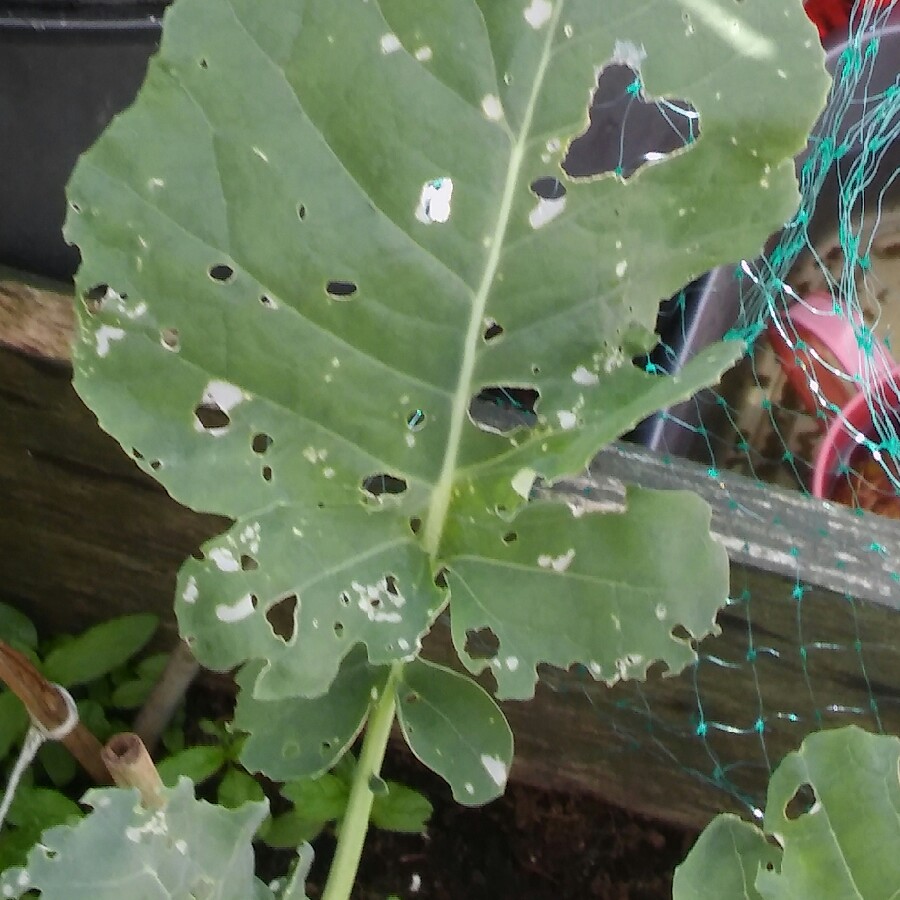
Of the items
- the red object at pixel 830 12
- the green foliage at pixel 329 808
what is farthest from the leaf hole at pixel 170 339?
the red object at pixel 830 12

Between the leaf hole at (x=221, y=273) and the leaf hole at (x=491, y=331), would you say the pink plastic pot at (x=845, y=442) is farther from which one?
the leaf hole at (x=221, y=273)

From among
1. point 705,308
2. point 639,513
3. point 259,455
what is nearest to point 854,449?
point 705,308

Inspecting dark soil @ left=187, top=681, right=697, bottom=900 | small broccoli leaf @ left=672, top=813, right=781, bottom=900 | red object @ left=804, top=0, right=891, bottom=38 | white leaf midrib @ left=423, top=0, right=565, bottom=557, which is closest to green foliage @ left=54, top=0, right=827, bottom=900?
white leaf midrib @ left=423, top=0, right=565, bottom=557

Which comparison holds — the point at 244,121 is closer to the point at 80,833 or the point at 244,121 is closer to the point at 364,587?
the point at 364,587

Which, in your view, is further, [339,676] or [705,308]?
[705,308]

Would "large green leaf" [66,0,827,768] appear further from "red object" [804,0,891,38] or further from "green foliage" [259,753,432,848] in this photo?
"red object" [804,0,891,38]

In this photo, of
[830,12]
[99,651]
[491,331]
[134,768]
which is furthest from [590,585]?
[830,12]
